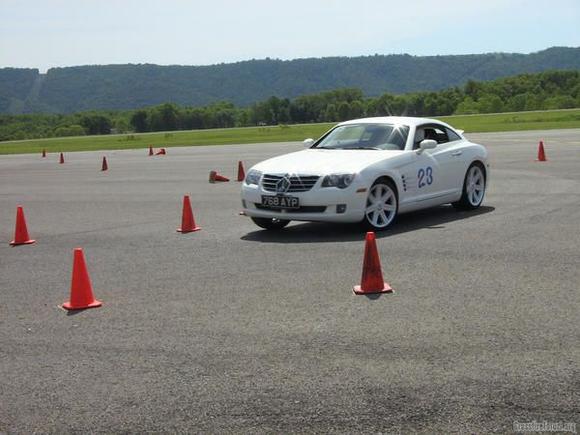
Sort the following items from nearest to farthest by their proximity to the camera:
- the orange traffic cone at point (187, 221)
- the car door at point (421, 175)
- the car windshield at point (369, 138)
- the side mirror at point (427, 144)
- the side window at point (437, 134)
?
1. the car door at point (421, 175)
2. the side mirror at point (427, 144)
3. the car windshield at point (369, 138)
4. the orange traffic cone at point (187, 221)
5. the side window at point (437, 134)

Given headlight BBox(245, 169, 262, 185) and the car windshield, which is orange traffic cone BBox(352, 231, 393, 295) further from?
the car windshield

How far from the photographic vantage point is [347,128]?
12039 millimetres

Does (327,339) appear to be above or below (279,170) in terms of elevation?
below

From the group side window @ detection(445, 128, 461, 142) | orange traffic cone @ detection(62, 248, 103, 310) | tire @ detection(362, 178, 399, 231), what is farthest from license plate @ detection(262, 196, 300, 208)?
orange traffic cone @ detection(62, 248, 103, 310)

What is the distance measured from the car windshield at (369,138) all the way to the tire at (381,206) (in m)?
0.82

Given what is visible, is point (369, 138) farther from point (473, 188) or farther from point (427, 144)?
point (473, 188)

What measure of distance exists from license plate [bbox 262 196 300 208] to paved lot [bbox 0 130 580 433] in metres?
0.45

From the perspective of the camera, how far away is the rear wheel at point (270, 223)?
11.2 m

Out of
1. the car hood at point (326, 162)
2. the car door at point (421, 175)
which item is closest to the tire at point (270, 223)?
the car hood at point (326, 162)

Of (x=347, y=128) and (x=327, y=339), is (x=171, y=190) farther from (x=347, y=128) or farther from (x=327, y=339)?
(x=327, y=339)

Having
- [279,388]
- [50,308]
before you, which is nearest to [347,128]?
[50,308]

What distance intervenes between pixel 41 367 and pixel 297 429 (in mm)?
2088

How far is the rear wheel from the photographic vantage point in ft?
36.6

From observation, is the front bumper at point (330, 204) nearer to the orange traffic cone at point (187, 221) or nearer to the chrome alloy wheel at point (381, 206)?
the chrome alloy wheel at point (381, 206)
